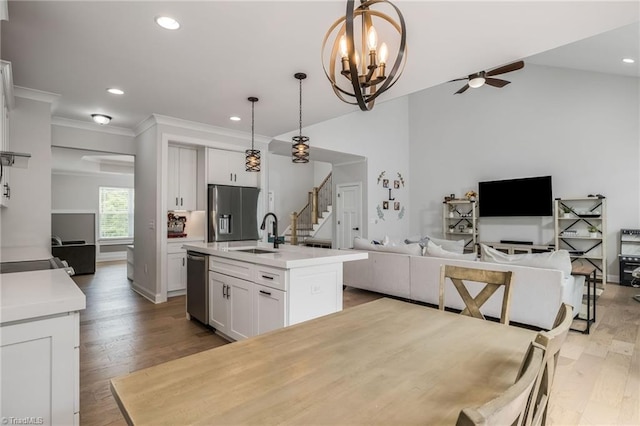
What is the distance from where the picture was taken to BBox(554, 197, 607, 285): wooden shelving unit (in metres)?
6.30

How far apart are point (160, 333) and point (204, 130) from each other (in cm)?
313

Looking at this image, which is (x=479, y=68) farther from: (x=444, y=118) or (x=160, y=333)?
(x=444, y=118)

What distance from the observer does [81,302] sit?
1.37 m

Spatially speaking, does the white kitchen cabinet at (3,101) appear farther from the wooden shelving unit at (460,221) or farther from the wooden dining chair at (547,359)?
the wooden shelving unit at (460,221)

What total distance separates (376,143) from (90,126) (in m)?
5.86

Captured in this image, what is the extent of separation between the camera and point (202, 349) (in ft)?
10.4

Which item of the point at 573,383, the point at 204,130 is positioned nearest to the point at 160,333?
the point at 204,130

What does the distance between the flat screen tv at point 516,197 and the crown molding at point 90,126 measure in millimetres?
7421

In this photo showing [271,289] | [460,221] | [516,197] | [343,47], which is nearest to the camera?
[343,47]

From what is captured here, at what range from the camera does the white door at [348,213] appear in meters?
8.07

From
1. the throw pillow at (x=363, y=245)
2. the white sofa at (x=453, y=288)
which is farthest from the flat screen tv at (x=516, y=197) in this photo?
the throw pillow at (x=363, y=245)

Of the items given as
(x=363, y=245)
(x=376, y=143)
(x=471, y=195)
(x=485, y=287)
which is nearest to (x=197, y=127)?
(x=363, y=245)

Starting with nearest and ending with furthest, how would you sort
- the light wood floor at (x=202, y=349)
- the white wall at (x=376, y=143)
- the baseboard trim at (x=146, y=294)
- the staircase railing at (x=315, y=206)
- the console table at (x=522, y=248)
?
the light wood floor at (x=202, y=349)
the baseboard trim at (x=146, y=294)
the console table at (x=522, y=248)
the white wall at (x=376, y=143)
the staircase railing at (x=315, y=206)

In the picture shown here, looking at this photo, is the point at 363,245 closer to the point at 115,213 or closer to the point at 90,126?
the point at 90,126
